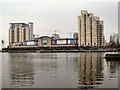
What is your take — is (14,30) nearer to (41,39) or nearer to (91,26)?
(41,39)

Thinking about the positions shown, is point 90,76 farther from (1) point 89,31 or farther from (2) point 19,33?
(2) point 19,33

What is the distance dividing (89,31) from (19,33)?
59825 millimetres

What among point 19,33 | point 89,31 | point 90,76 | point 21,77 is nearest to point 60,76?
point 90,76

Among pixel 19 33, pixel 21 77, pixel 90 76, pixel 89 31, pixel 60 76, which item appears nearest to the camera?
pixel 21 77

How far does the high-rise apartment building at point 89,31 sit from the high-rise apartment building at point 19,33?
50.5 meters

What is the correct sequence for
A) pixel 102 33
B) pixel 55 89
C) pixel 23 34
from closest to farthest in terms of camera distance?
pixel 55 89, pixel 102 33, pixel 23 34

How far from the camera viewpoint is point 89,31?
144 meters

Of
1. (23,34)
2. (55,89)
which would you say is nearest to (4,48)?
(23,34)

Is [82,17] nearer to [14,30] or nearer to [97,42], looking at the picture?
[97,42]

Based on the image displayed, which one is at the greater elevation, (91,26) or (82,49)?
(91,26)

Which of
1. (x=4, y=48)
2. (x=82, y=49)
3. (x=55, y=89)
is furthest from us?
(x=4, y=48)

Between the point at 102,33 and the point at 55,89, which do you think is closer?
the point at 55,89

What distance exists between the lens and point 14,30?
614ft

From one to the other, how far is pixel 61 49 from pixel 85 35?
19.7 meters
